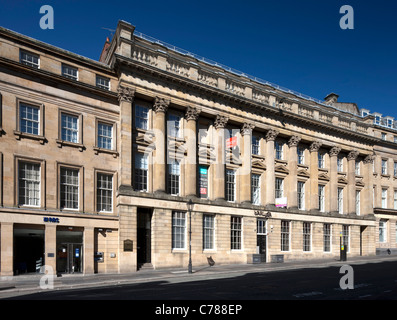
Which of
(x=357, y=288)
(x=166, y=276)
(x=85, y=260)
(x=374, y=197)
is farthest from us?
(x=374, y=197)

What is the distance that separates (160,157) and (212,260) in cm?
1002

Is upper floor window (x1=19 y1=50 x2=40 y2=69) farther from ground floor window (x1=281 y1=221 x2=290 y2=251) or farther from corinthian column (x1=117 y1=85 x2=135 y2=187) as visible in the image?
ground floor window (x1=281 y1=221 x2=290 y2=251)


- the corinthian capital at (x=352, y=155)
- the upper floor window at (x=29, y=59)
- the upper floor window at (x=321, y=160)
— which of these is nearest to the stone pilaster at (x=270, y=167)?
the upper floor window at (x=321, y=160)

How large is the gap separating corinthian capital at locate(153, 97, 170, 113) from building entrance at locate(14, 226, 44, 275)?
13019 millimetres

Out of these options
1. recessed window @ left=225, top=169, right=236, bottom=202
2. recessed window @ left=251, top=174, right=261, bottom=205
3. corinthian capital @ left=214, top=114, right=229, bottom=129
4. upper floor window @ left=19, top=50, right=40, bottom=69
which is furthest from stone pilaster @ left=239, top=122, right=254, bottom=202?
upper floor window @ left=19, top=50, right=40, bottom=69

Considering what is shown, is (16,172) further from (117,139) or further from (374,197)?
(374,197)

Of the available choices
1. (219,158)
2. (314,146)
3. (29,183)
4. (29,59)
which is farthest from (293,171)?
(29,59)

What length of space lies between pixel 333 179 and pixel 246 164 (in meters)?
13.8

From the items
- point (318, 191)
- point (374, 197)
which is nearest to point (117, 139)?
point (318, 191)

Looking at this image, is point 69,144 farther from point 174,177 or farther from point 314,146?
point 314,146

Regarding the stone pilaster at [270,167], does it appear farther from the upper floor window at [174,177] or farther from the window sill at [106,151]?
the window sill at [106,151]

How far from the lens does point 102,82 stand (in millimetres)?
29953

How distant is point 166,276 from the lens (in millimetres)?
24203

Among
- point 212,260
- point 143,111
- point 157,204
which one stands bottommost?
point 212,260
